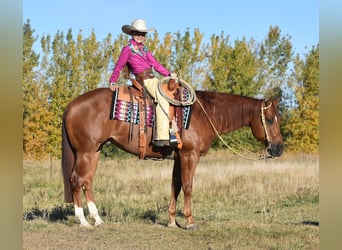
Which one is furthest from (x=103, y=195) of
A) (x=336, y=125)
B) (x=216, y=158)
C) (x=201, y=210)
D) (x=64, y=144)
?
(x=216, y=158)

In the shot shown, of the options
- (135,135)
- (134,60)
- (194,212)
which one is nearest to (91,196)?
(135,135)

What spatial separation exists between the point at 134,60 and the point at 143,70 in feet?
0.68

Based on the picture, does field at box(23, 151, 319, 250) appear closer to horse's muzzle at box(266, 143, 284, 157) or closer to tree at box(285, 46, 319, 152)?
horse's muzzle at box(266, 143, 284, 157)

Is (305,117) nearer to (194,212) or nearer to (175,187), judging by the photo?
(194,212)

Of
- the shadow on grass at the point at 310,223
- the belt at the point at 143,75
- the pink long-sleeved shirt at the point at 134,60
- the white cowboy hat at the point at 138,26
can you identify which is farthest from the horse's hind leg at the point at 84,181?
the shadow on grass at the point at 310,223

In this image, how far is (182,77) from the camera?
21.3m

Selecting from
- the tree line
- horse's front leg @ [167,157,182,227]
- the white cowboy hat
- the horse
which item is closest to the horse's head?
the horse

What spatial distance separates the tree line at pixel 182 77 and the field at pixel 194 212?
7.60ft

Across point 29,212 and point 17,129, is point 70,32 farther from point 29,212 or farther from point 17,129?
point 17,129

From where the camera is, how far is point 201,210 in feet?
29.6

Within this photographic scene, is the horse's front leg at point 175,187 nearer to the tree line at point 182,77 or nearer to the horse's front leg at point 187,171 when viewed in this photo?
the horse's front leg at point 187,171

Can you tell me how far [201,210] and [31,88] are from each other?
1046 centimetres

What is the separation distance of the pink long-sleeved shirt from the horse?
1.29 ft

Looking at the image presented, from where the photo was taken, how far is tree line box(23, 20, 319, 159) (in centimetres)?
1700
